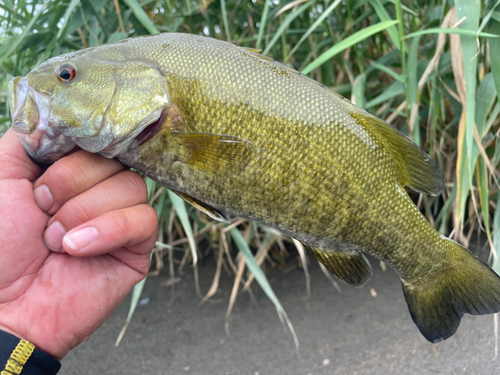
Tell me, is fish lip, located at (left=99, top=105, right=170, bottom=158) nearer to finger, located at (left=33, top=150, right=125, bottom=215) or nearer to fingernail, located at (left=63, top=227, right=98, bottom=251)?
finger, located at (left=33, top=150, right=125, bottom=215)

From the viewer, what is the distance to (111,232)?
0.74 meters

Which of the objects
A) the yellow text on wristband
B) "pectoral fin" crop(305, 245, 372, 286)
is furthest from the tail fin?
the yellow text on wristband

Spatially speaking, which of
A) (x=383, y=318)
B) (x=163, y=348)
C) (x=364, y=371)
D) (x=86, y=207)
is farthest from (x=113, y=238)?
(x=383, y=318)

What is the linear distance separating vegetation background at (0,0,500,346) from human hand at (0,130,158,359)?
0.55 metres

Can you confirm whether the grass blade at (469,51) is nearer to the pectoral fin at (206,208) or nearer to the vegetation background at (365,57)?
the vegetation background at (365,57)

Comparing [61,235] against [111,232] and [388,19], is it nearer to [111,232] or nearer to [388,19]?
[111,232]

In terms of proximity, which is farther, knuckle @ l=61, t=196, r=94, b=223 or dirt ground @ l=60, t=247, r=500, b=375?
dirt ground @ l=60, t=247, r=500, b=375

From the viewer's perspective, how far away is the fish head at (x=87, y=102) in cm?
68

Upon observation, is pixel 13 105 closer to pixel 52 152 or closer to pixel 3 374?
pixel 52 152

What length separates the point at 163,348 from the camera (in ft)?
5.31

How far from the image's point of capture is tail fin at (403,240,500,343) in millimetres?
816

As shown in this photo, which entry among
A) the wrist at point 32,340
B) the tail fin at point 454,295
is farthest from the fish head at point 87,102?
the tail fin at point 454,295

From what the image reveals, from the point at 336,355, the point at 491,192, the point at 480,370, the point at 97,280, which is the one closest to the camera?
the point at 97,280

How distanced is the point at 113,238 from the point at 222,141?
30 cm
